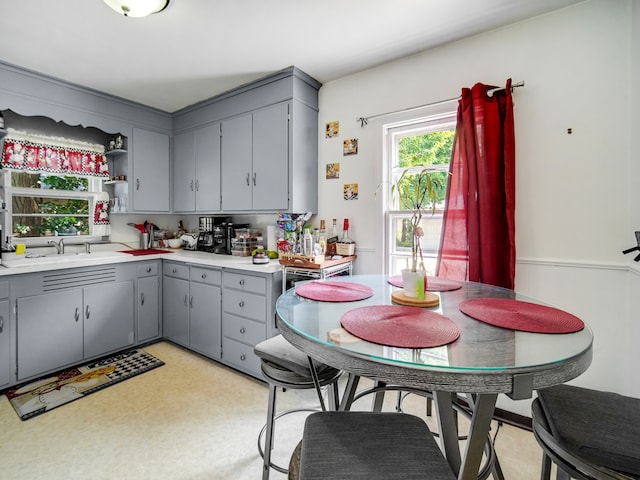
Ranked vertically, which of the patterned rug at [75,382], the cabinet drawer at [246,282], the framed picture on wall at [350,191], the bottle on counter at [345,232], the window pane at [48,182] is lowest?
the patterned rug at [75,382]

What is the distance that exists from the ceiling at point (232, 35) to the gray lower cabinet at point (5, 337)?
1772 mm

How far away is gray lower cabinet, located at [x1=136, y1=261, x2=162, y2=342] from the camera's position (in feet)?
9.88

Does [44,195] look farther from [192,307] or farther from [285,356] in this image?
[285,356]

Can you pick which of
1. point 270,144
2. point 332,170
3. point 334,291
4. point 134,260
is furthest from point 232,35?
point 134,260

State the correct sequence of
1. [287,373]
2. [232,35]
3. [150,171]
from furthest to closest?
[150,171]
[232,35]
[287,373]

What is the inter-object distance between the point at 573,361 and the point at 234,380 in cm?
228

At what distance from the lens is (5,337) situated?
223cm

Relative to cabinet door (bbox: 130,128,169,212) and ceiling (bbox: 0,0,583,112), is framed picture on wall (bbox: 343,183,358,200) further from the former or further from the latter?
cabinet door (bbox: 130,128,169,212)

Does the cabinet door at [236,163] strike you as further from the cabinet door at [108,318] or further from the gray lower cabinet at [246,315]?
the cabinet door at [108,318]

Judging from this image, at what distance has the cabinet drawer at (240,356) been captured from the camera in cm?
243

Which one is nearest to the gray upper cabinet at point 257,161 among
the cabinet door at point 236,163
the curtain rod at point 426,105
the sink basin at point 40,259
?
the cabinet door at point 236,163

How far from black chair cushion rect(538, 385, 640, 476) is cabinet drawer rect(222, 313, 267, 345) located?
1.81 metres

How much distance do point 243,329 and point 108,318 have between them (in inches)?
52.2

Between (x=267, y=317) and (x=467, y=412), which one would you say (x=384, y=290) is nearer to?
(x=467, y=412)
